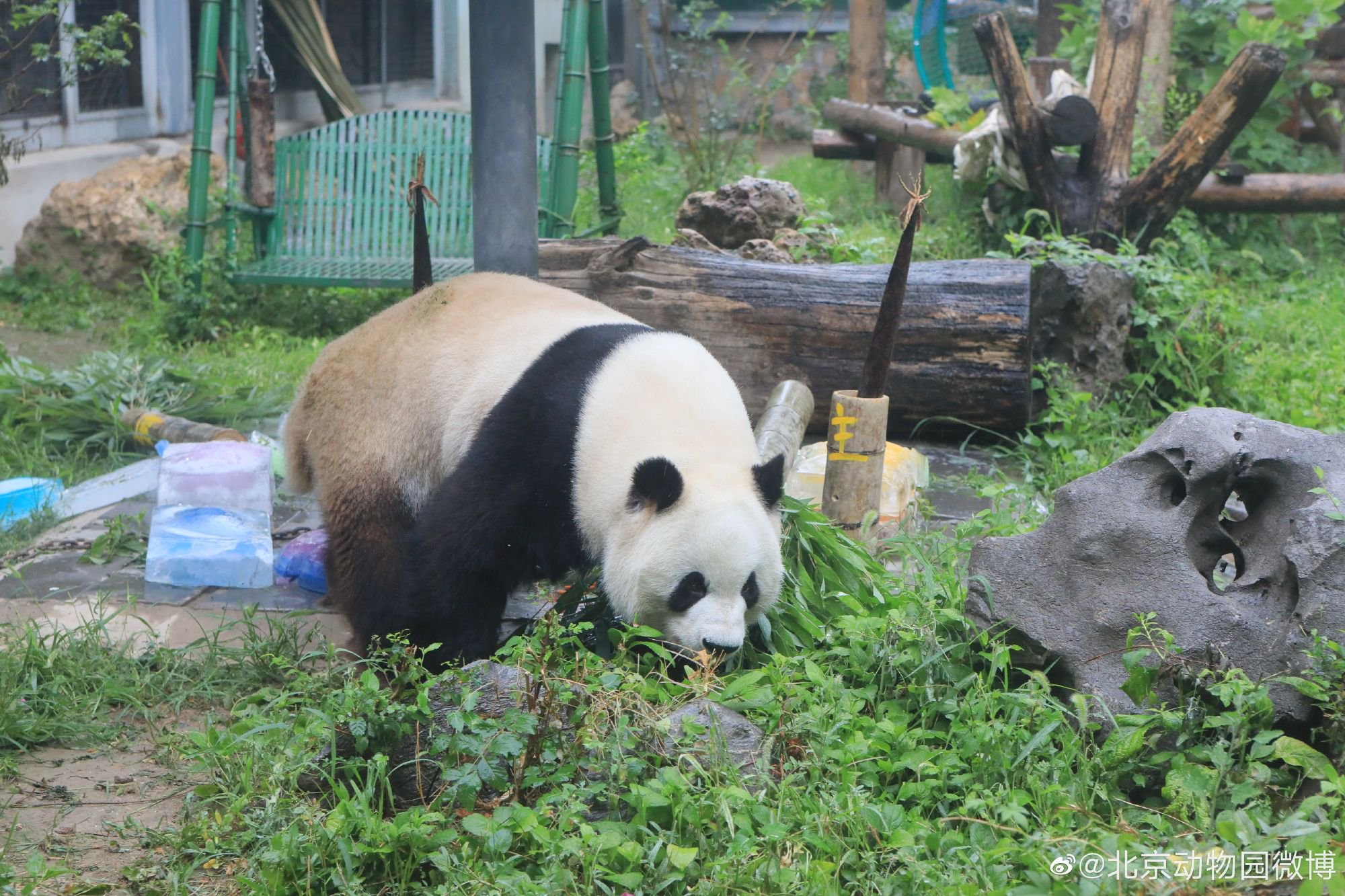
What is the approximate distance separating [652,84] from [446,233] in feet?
26.3

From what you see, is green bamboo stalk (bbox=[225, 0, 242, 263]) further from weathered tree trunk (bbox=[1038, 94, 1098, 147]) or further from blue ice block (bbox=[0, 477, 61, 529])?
weathered tree trunk (bbox=[1038, 94, 1098, 147])

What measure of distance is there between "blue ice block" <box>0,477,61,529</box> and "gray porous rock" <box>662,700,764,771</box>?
3239mm

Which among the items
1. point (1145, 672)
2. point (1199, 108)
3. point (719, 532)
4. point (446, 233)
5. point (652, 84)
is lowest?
point (1145, 672)

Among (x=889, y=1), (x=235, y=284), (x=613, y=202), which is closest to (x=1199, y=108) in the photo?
(x=613, y=202)

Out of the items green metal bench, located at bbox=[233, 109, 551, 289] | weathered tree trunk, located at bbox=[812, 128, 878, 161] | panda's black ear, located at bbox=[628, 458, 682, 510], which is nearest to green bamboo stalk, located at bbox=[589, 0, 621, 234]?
green metal bench, located at bbox=[233, 109, 551, 289]

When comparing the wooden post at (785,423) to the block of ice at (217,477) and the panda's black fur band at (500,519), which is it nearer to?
the panda's black fur band at (500,519)

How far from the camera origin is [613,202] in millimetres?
7781

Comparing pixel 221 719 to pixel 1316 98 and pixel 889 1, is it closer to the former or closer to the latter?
pixel 1316 98

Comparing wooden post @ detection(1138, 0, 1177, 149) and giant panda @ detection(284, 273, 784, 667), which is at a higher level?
wooden post @ detection(1138, 0, 1177, 149)

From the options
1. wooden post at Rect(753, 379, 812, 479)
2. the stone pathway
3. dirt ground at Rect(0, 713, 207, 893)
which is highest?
wooden post at Rect(753, 379, 812, 479)

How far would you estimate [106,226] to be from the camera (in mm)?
8016

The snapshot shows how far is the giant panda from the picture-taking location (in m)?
2.79

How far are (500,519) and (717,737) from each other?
2.80 ft

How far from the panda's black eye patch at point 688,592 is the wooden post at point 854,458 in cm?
111
